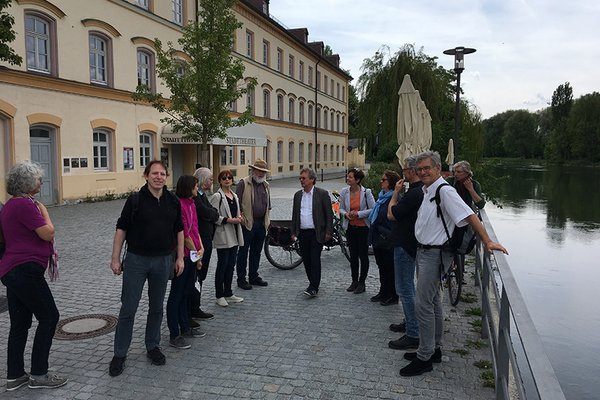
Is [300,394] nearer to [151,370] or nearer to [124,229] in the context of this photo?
[151,370]

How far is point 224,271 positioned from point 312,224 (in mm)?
1296

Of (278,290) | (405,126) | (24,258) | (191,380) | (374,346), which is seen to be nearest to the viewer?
(24,258)

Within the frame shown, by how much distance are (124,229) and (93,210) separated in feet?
42.0

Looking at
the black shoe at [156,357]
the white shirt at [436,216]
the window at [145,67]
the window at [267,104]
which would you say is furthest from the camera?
the window at [267,104]

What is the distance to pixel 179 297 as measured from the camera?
192 inches

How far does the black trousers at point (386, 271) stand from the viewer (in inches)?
248

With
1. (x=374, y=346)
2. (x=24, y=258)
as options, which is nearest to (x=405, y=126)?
(x=374, y=346)

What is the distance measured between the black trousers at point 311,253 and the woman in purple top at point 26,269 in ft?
10.9

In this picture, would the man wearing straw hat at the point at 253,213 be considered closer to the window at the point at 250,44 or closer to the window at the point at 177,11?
the window at the point at 177,11

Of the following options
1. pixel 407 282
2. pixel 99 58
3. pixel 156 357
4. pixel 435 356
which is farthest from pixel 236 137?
pixel 435 356

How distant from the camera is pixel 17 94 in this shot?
614 inches

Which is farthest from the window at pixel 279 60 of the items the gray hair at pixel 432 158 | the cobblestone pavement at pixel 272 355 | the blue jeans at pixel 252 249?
the gray hair at pixel 432 158

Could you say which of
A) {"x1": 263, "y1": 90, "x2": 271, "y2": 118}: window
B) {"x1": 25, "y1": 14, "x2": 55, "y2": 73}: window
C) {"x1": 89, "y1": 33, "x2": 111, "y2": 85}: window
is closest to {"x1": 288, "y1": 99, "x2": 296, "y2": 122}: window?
{"x1": 263, "y1": 90, "x2": 271, "y2": 118}: window

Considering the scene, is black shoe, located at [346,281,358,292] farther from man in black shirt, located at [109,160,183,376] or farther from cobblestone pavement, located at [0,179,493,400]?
man in black shirt, located at [109,160,183,376]
